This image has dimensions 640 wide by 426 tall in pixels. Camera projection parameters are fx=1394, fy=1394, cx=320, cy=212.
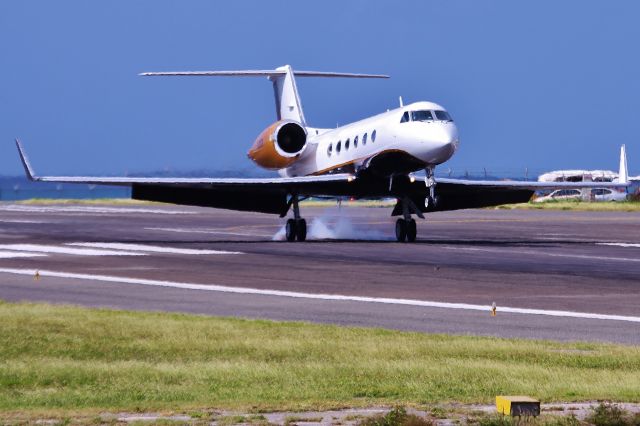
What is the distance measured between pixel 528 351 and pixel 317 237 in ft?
102

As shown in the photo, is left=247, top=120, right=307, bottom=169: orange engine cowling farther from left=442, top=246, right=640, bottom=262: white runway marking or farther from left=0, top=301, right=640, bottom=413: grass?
left=0, top=301, right=640, bottom=413: grass

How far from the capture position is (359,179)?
4200cm

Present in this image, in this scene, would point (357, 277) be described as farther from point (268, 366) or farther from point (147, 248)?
point (268, 366)

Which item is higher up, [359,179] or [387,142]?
[387,142]

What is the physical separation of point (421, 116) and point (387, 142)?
4.20ft

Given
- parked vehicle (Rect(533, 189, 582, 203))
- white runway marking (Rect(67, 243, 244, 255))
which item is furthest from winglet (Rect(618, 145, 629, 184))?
parked vehicle (Rect(533, 189, 582, 203))

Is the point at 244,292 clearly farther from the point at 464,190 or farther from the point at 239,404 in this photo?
the point at 464,190

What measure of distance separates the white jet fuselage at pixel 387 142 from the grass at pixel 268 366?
20.5 meters

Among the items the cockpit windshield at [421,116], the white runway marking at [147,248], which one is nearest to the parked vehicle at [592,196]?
the cockpit windshield at [421,116]

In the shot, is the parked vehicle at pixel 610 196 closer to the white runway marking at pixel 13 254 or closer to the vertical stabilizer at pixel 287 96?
the vertical stabilizer at pixel 287 96

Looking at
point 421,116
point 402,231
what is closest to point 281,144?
point 402,231

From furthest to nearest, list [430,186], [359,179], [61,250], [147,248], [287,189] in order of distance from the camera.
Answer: [287,189]
[359,179]
[430,186]
[147,248]
[61,250]

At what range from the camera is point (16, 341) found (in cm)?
1714

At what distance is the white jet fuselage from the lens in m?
Result: 39.2
